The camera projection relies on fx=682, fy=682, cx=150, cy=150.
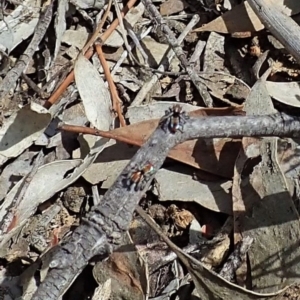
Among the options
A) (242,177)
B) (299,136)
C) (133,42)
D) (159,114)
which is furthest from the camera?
(133,42)

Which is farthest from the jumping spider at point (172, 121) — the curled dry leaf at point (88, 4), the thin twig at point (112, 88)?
the curled dry leaf at point (88, 4)

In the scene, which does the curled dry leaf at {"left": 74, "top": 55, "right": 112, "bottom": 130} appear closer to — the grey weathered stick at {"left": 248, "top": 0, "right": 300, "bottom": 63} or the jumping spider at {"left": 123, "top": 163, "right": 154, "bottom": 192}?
the grey weathered stick at {"left": 248, "top": 0, "right": 300, "bottom": 63}

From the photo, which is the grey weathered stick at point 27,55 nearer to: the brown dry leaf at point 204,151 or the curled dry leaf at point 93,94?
the curled dry leaf at point 93,94

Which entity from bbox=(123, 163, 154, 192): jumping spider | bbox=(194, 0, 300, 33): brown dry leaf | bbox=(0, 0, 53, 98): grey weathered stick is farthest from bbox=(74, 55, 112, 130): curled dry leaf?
bbox=(123, 163, 154, 192): jumping spider

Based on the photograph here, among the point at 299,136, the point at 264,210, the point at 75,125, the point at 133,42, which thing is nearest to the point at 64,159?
the point at 75,125

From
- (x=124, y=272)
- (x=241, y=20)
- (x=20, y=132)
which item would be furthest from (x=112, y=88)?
(x=124, y=272)

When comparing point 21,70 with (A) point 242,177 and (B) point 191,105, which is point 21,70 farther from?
(A) point 242,177
